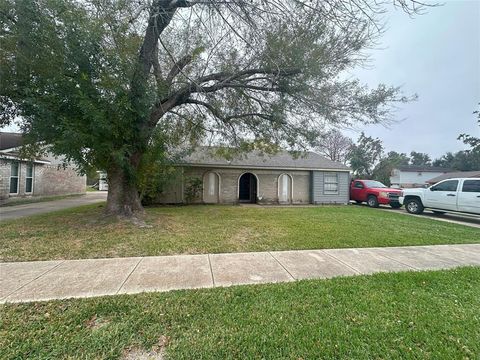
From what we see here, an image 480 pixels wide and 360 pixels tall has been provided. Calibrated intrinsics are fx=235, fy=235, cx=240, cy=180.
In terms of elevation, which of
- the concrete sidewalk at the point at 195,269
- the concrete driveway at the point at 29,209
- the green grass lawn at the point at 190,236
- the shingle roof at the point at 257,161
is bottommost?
the concrete sidewalk at the point at 195,269

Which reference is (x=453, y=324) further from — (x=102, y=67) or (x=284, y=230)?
(x=102, y=67)

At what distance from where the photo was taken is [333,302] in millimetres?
3051

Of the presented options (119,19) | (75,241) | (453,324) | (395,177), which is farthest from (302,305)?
(395,177)

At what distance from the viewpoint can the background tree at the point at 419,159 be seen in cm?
7100

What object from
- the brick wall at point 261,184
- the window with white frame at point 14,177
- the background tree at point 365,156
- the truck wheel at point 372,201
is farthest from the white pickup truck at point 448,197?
the background tree at point 365,156

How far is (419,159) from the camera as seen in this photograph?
7194 cm

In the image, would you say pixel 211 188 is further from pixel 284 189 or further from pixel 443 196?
pixel 443 196

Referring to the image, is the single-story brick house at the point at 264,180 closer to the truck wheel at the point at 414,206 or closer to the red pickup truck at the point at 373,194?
the red pickup truck at the point at 373,194

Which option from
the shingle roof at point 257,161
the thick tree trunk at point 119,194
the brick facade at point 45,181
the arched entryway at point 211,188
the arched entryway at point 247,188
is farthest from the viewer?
the arched entryway at point 247,188

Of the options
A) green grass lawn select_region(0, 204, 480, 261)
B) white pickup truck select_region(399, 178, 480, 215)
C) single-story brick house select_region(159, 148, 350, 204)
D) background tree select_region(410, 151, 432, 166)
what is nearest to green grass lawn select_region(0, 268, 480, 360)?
green grass lawn select_region(0, 204, 480, 261)

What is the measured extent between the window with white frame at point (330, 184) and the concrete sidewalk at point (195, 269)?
10.9 m

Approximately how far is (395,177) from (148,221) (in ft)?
177

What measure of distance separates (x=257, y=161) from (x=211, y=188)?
3629mm

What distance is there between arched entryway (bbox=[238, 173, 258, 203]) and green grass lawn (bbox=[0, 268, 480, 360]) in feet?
43.0
